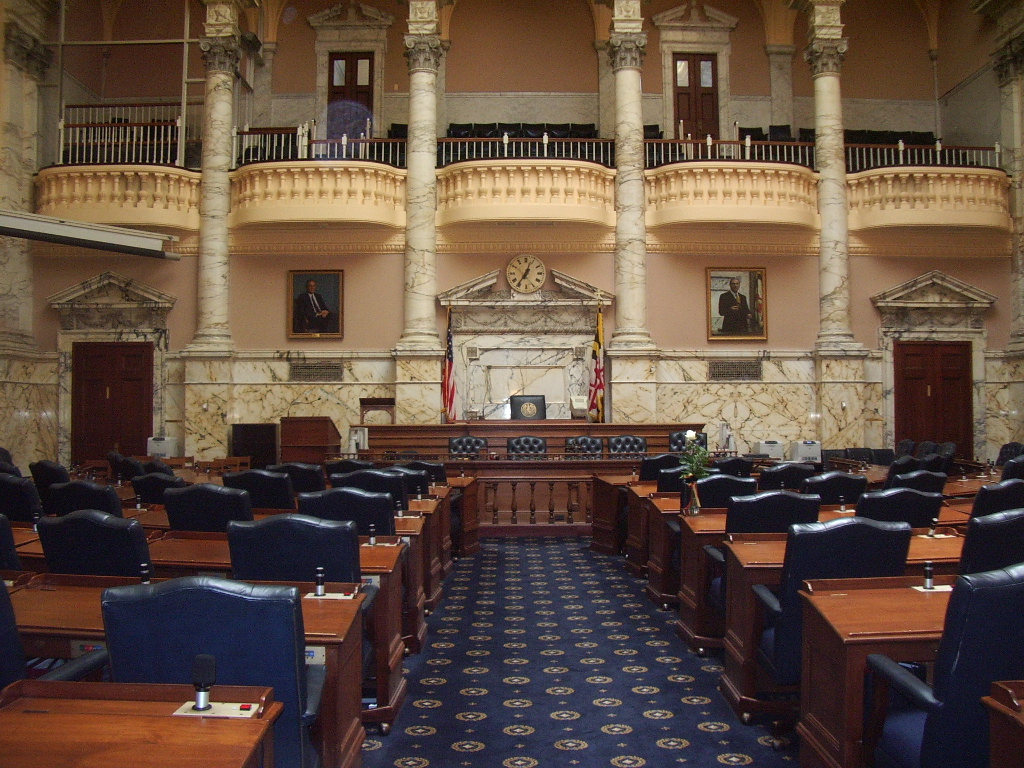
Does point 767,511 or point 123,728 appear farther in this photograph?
point 767,511

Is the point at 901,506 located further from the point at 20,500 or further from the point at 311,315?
the point at 311,315

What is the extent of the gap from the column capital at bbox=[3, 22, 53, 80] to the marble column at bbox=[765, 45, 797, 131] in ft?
43.6

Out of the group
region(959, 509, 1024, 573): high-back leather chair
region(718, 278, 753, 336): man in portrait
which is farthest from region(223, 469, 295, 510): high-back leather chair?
region(718, 278, 753, 336): man in portrait

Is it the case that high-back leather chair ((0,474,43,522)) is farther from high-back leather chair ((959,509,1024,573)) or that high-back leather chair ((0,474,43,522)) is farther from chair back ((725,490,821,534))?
high-back leather chair ((959,509,1024,573))

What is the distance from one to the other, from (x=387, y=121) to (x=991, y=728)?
51.2 feet

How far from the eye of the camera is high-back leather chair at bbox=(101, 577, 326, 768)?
2344 mm

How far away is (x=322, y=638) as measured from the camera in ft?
9.46

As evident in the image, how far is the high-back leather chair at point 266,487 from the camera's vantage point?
6040mm

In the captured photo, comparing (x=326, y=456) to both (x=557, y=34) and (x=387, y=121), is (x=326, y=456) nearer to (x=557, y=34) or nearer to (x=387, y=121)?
(x=387, y=121)

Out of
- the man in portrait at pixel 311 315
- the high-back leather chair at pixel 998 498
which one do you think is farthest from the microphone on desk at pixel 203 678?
the man in portrait at pixel 311 315

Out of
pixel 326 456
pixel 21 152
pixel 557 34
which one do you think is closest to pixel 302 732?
pixel 326 456

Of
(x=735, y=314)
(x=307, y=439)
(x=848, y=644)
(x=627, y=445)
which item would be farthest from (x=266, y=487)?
(x=735, y=314)

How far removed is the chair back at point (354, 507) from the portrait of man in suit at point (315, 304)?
969cm

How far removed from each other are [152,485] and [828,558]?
5133 mm
